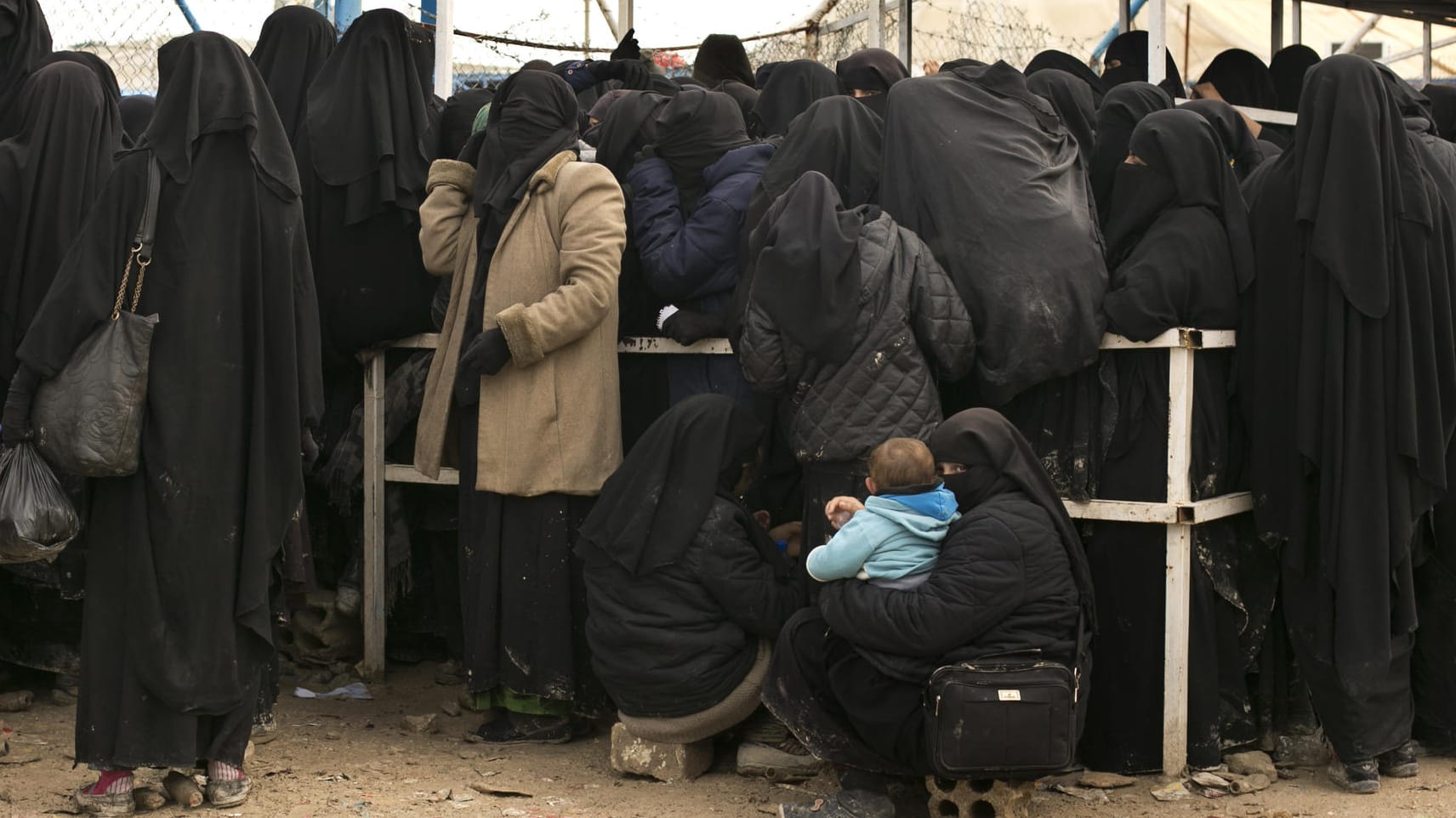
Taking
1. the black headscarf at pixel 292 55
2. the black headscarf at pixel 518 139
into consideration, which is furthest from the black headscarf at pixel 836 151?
the black headscarf at pixel 292 55

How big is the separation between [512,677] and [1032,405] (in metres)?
1.84

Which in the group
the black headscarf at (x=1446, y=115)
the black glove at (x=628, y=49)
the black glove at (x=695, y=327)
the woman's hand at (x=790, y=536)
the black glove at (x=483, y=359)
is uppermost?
the black glove at (x=628, y=49)

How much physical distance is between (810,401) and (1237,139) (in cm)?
189

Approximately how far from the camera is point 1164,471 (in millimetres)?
4379

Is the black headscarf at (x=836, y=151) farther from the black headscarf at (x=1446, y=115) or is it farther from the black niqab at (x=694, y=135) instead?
the black headscarf at (x=1446, y=115)

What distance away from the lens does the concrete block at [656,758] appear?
14.8 feet

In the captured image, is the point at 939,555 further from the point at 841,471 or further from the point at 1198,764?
the point at 1198,764

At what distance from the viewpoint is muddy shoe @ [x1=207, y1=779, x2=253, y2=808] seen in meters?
4.24

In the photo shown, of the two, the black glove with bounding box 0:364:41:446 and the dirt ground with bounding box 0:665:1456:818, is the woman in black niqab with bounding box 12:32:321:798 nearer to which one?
the black glove with bounding box 0:364:41:446

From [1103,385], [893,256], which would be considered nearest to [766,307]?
[893,256]

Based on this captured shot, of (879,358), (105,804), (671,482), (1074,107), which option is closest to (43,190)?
(105,804)

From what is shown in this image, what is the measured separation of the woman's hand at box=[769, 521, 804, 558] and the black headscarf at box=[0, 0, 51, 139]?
3.15m

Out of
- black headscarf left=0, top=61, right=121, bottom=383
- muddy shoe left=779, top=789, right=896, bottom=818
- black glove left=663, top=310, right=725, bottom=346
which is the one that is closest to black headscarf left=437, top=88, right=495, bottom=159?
black headscarf left=0, top=61, right=121, bottom=383

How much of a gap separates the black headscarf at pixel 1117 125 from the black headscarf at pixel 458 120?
86.9 inches
